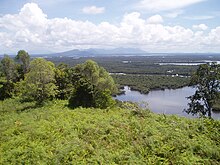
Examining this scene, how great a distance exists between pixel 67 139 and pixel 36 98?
2210 cm

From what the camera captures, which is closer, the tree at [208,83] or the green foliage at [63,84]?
the tree at [208,83]

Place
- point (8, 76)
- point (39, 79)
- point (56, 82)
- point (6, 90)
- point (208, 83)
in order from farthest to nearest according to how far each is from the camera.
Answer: point (8, 76), point (6, 90), point (56, 82), point (39, 79), point (208, 83)

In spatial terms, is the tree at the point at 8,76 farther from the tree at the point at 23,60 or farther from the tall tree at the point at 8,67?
the tree at the point at 23,60

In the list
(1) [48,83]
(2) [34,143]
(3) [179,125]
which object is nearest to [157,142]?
(3) [179,125]

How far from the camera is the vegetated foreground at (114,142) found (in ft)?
39.6

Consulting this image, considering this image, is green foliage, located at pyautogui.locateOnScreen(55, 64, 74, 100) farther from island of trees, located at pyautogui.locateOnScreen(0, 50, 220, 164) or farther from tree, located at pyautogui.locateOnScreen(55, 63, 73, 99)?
island of trees, located at pyautogui.locateOnScreen(0, 50, 220, 164)

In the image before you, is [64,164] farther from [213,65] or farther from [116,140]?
[213,65]

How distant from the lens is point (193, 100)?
105 feet

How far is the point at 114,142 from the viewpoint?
14.1 meters

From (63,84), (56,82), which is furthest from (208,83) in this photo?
(56,82)

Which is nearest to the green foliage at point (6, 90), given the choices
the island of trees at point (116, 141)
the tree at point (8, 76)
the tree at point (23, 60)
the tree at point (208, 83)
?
the tree at point (8, 76)

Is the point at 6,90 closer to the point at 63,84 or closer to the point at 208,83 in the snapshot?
the point at 63,84

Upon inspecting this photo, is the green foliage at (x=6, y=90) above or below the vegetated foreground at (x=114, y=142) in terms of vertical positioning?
below

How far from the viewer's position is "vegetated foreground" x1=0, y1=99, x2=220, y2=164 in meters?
12.1
